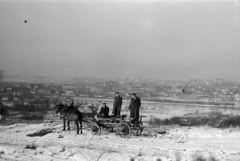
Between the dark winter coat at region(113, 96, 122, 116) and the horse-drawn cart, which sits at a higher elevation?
the dark winter coat at region(113, 96, 122, 116)

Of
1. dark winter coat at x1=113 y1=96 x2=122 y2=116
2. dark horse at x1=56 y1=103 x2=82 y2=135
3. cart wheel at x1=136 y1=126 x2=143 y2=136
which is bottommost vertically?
cart wheel at x1=136 y1=126 x2=143 y2=136

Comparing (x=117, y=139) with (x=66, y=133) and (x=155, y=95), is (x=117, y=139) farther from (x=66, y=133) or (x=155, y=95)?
(x=155, y=95)

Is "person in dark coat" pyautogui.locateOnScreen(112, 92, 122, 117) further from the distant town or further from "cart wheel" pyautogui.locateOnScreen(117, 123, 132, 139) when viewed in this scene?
the distant town

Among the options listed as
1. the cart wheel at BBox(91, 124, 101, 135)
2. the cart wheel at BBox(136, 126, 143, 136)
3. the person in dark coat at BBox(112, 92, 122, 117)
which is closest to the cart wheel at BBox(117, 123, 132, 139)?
the cart wheel at BBox(136, 126, 143, 136)

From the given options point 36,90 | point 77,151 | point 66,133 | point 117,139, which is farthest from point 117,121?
point 36,90

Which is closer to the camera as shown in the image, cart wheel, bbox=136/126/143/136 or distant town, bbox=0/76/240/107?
cart wheel, bbox=136/126/143/136

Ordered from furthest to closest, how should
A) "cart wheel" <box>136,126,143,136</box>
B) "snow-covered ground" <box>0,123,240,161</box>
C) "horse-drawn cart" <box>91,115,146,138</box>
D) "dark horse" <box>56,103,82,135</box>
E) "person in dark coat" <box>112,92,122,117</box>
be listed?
"person in dark coat" <box>112,92,122,117</box> < "dark horse" <box>56,103,82,135</box> < "cart wheel" <box>136,126,143,136</box> < "horse-drawn cart" <box>91,115,146,138</box> < "snow-covered ground" <box>0,123,240,161</box>

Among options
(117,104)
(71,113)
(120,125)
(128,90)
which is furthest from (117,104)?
(128,90)

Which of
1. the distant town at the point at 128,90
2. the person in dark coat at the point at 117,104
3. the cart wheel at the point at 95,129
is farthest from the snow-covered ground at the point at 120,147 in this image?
the distant town at the point at 128,90
